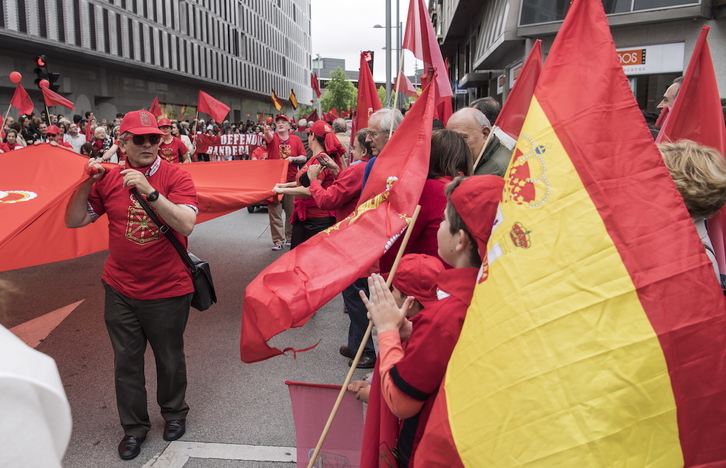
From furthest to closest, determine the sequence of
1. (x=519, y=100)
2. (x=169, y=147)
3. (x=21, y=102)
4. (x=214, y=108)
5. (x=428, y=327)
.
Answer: (x=214, y=108) < (x=21, y=102) < (x=169, y=147) < (x=519, y=100) < (x=428, y=327)

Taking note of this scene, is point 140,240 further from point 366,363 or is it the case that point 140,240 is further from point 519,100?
point 519,100

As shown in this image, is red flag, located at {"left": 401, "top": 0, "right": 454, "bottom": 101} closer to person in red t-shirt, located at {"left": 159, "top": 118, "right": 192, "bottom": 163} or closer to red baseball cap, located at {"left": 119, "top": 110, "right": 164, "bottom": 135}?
red baseball cap, located at {"left": 119, "top": 110, "right": 164, "bottom": 135}

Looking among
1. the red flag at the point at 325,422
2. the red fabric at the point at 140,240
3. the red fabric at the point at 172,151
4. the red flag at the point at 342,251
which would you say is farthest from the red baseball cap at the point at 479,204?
the red fabric at the point at 172,151

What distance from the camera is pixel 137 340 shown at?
388cm

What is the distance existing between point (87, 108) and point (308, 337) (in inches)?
1371

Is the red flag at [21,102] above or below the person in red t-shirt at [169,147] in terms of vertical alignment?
above

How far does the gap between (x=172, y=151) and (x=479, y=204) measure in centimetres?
839

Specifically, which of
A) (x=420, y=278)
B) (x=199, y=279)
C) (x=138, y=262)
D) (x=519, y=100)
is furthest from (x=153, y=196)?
(x=519, y=100)

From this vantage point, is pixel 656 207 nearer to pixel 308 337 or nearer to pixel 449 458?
pixel 449 458

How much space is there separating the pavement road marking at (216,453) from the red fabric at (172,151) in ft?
20.3

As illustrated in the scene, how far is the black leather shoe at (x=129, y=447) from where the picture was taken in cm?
379

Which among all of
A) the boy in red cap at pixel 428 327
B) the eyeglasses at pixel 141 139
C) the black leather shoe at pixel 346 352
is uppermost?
the eyeglasses at pixel 141 139

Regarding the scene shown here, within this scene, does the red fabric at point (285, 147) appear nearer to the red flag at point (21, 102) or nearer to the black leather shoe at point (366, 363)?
the black leather shoe at point (366, 363)

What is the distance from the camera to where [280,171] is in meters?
7.81
